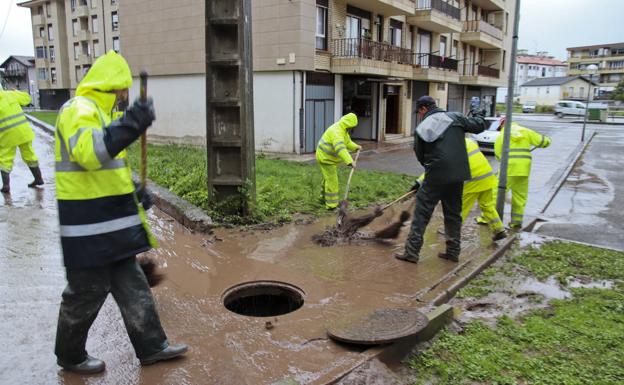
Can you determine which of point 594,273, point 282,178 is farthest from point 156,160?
point 594,273

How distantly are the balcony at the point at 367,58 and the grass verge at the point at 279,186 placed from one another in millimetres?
7458

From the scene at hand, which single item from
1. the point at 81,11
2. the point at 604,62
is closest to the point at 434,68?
the point at 81,11

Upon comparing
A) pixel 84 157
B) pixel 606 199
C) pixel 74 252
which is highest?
pixel 84 157

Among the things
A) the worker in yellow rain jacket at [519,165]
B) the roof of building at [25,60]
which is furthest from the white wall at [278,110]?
the roof of building at [25,60]

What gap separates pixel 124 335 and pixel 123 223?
1.18m

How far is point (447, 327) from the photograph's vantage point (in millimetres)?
4156

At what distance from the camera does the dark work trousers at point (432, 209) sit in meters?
5.76

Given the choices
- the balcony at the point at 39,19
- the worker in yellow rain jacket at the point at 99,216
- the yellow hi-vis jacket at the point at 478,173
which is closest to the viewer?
the worker in yellow rain jacket at the point at 99,216

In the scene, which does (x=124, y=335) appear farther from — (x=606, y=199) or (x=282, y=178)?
(x=606, y=199)

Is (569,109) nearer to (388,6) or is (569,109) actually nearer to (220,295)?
(388,6)

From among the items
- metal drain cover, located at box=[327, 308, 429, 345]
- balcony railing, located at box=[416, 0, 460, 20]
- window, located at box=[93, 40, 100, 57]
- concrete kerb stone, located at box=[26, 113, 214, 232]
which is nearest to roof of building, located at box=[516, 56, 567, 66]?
balcony railing, located at box=[416, 0, 460, 20]

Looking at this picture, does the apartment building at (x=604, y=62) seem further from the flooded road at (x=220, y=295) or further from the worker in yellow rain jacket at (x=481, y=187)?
the flooded road at (x=220, y=295)

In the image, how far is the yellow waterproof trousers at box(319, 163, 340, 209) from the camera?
8.44 metres

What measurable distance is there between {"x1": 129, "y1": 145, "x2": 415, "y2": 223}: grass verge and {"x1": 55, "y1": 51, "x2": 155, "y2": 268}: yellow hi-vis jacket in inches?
158
